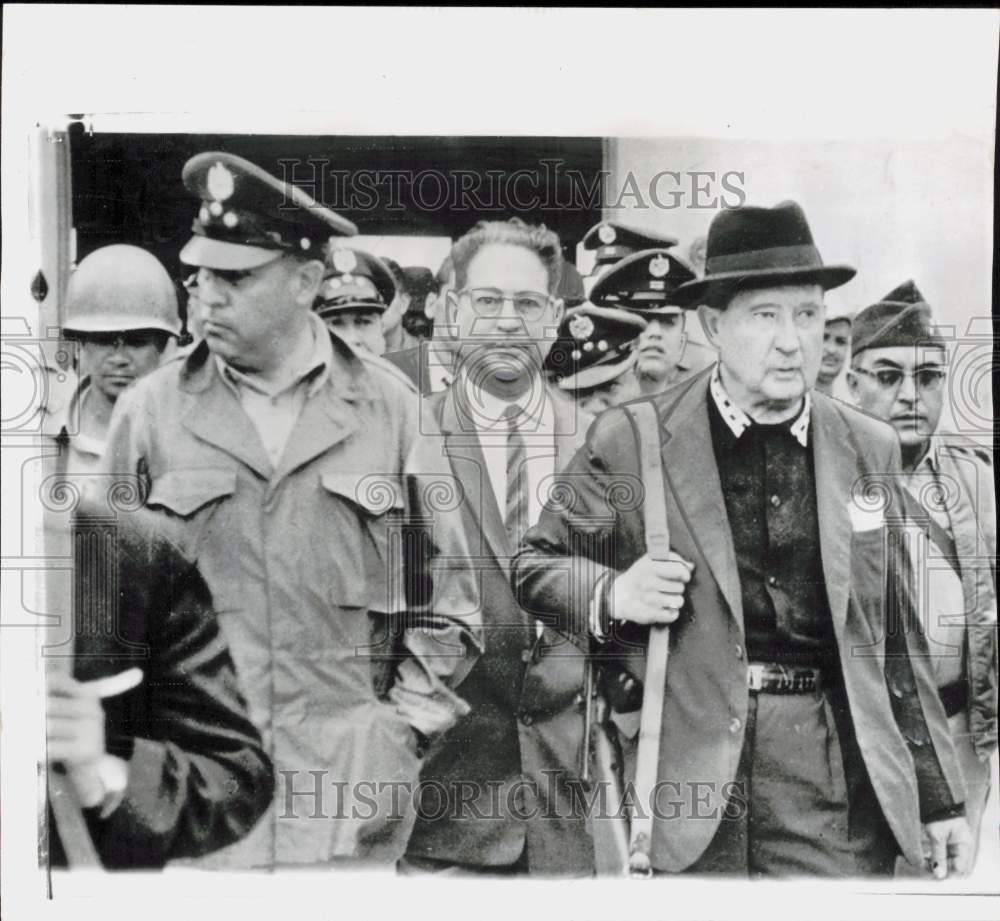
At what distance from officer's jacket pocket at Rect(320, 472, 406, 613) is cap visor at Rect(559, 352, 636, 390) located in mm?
628

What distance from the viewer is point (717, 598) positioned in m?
3.67

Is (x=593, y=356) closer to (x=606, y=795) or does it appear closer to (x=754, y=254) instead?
(x=754, y=254)

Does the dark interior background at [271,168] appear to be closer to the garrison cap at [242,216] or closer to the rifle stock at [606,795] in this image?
the garrison cap at [242,216]

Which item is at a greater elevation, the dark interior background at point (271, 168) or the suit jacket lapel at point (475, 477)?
the dark interior background at point (271, 168)

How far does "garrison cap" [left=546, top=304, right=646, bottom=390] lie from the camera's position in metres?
3.71

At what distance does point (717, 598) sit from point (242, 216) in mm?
1924

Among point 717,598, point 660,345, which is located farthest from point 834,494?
point 660,345

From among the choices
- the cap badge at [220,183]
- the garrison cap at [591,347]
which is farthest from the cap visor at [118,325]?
the garrison cap at [591,347]

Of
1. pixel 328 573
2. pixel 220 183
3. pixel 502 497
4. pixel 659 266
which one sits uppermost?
pixel 220 183

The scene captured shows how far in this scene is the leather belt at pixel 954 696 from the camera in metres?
3.77

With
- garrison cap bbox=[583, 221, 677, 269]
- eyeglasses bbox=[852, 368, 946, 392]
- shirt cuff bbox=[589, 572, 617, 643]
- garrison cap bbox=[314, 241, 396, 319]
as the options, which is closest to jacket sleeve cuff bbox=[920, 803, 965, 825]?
shirt cuff bbox=[589, 572, 617, 643]

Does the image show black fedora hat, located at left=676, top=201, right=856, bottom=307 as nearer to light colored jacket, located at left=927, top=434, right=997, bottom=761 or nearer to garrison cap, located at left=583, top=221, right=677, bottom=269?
garrison cap, located at left=583, top=221, right=677, bottom=269

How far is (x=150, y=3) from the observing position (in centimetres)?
368

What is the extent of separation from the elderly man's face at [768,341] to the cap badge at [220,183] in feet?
5.08
